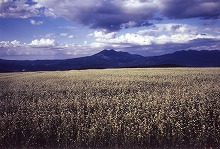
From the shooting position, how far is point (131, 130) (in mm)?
10383

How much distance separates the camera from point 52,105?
14.8 meters

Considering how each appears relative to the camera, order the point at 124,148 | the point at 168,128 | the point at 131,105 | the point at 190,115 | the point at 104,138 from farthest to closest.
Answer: the point at 131,105
the point at 190,115
the point at 168,128
the point at 104,138
the point at 124,148

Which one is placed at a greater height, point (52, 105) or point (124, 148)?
point (52, 105)

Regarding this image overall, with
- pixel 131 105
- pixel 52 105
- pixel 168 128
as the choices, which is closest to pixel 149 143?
pixel 168 128

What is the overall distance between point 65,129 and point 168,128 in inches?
170

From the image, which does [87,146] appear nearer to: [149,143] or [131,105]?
[149,143]

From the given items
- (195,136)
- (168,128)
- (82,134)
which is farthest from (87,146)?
(195,136)

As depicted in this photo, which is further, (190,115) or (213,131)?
(190,115)

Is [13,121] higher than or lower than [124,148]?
higher

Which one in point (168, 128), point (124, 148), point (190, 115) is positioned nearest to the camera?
point (124, 148)

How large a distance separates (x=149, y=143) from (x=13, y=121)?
19.2 ft

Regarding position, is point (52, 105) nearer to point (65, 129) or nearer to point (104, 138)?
point (65, 129)

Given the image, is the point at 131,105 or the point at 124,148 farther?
the point at 131,105

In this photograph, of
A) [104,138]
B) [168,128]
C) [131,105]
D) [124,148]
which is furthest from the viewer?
[131,105]
